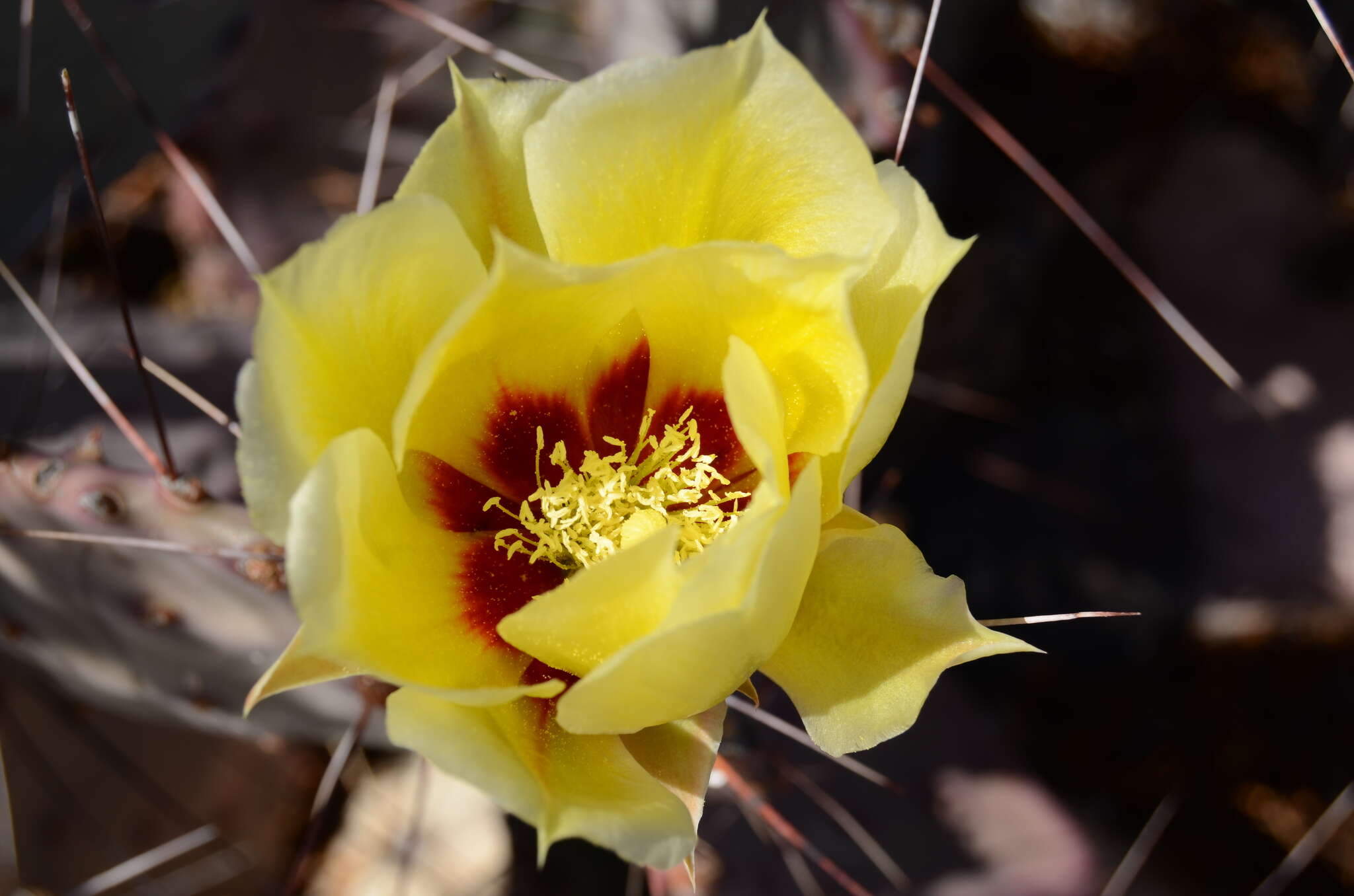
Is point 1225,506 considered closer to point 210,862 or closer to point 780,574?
point 780,574

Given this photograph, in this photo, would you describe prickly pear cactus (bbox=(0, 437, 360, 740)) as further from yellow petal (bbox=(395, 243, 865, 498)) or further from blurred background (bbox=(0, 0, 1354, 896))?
yellow petal (bbox=(395, 243, 865, 498))

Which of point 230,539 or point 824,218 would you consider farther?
point 230,539

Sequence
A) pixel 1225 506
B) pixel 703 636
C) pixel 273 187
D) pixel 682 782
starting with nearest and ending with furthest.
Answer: pixel 703 636
pixel 682 782
pixel 1225 506
pixel 273 187

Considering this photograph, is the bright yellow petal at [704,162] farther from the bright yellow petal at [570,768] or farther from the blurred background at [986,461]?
the blurred background at [986,461]

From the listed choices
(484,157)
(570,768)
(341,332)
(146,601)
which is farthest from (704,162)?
(146,601)

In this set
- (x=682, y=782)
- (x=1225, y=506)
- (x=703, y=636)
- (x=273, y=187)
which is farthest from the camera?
(x=273, y=187)

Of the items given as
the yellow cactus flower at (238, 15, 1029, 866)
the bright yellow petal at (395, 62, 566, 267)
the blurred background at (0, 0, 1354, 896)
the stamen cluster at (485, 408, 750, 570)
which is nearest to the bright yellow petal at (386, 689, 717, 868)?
the yellow cactus flower at (238, 15, 1029, 866)

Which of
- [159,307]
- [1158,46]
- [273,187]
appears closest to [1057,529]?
[1158,46]
